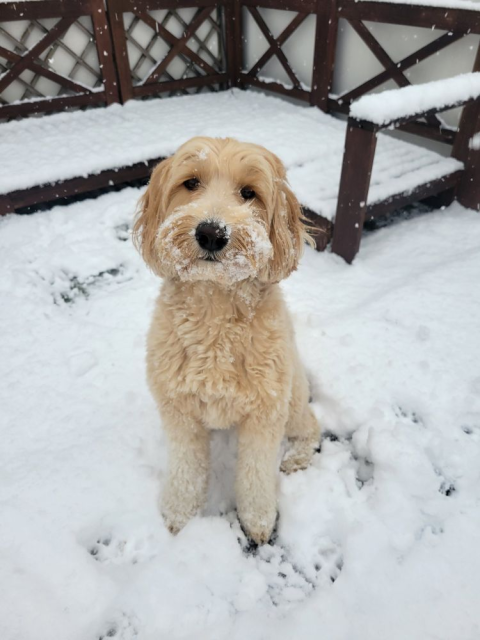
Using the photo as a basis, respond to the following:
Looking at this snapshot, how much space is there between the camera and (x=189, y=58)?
705 centimetres

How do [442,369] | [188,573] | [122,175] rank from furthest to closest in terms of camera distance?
1. [122,175]
2. [442,369]
3. [188,573]

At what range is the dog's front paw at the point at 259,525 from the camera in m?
2.25

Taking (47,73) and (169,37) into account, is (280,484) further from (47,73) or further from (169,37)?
(169,37)

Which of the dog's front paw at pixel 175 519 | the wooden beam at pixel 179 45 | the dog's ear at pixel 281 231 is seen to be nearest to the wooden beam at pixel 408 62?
the wooden beam at pixel 179 45

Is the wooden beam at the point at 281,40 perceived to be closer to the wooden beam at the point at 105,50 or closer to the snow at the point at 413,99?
the wooden beam at the point at 105,50

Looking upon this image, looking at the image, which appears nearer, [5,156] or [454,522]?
[454,522]

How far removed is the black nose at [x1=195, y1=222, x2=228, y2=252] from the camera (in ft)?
5.41

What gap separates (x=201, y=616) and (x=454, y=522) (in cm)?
134

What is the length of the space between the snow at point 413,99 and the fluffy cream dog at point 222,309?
189 cm

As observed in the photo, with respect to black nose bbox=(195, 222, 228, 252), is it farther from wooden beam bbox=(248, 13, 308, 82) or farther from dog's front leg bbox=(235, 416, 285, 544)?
wooden beam bbox=(248, 13, 308, 82)

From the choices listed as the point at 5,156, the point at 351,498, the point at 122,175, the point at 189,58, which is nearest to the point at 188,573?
the point at 351,498

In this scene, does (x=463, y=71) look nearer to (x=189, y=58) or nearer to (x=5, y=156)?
(x=189, y=58)

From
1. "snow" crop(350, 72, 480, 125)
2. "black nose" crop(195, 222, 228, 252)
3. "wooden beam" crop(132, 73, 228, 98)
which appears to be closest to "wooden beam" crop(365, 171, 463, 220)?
"snow" crop(350, 72, 480, 125)

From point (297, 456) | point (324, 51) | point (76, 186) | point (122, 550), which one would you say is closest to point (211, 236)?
point (297, 456)
